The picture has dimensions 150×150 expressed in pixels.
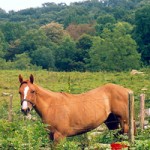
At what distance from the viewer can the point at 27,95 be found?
35.2 feet

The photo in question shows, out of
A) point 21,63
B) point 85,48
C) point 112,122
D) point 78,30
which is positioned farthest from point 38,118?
point 78,30

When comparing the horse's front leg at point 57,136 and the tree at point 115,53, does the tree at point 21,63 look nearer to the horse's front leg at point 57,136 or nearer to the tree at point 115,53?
the tree at point 115,53

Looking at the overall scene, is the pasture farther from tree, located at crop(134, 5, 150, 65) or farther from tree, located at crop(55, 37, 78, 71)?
tree, located at crop(55, 37, 78, 71)

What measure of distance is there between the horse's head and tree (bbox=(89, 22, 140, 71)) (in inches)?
1651

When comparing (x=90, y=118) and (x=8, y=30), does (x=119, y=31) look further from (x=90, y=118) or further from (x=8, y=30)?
(x=90, y=118)

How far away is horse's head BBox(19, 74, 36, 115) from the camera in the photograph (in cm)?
1066

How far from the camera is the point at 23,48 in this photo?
77250mm

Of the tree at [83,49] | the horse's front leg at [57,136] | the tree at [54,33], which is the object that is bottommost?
the horse's front leg at [57,136]

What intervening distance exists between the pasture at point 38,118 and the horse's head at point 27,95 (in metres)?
0.30

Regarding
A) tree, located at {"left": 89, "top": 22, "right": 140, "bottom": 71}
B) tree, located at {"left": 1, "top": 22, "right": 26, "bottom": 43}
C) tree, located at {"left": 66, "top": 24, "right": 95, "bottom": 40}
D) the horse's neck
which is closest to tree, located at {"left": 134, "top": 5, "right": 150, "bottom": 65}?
tree, located at {"left": 89, "top": 22, "right": 140, "bottom": 71}

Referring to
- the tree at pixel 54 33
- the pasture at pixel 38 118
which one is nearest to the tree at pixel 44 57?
the tree at pixel 54 33

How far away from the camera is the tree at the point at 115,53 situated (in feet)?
178

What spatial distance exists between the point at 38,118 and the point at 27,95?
2954 mm

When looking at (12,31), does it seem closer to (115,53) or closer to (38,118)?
(115,53)
